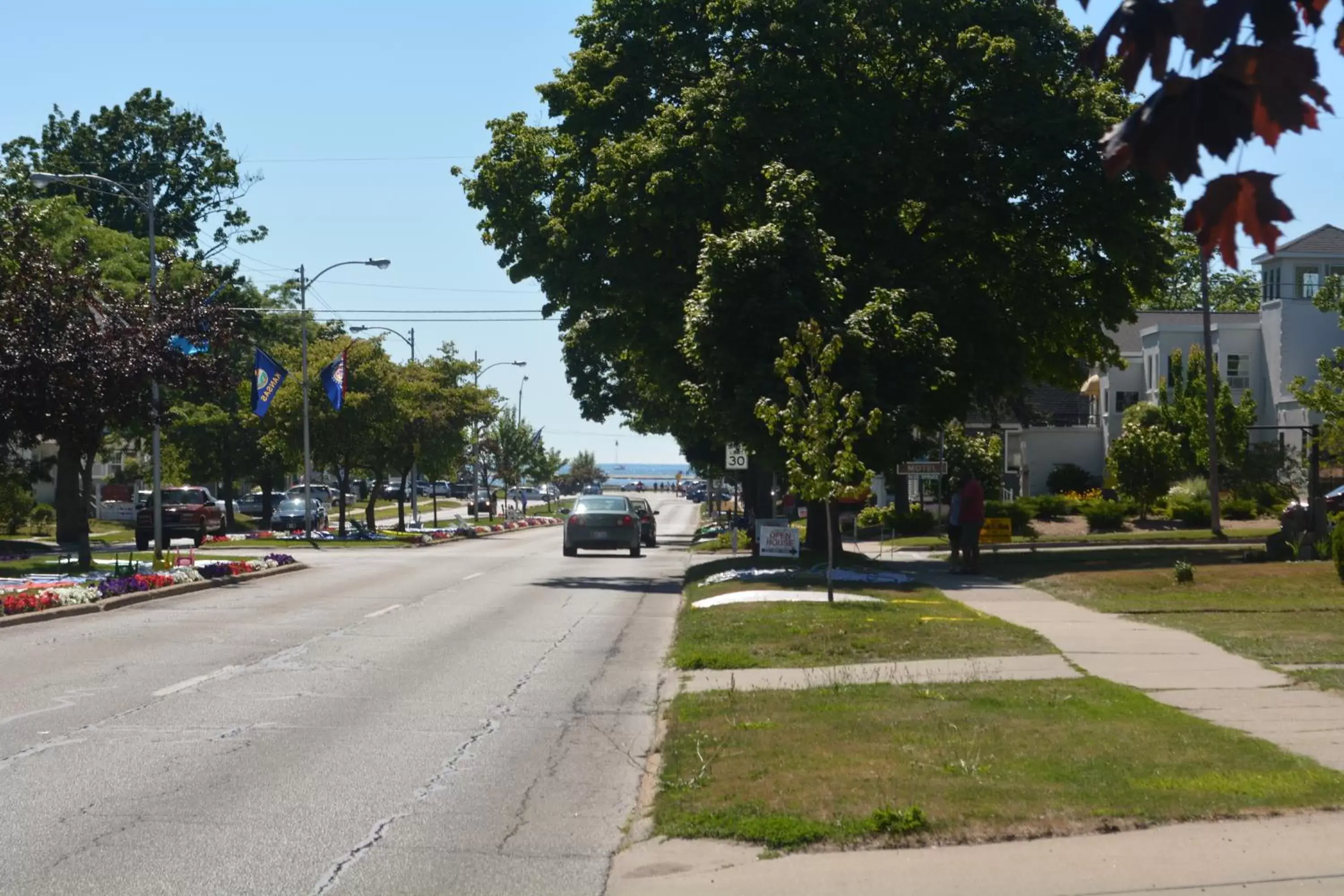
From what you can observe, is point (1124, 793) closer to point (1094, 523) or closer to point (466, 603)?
point (466, 603)

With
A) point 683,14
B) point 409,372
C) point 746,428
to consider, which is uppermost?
→ point 683,14

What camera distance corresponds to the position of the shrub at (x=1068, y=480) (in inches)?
2537

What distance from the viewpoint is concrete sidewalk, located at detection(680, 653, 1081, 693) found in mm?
13188

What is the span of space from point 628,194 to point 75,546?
22.8 m

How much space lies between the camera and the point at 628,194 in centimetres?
3011

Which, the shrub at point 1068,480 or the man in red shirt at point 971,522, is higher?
the shrub at point 1068,480

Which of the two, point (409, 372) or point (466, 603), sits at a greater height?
point (409, 372)

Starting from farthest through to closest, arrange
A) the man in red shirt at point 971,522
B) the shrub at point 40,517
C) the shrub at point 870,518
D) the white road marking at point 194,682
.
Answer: the shrub at point 40,517 → the shrub at point 870,518 → the man in red shirt at point 971,522 → the white road marking at point 194,682

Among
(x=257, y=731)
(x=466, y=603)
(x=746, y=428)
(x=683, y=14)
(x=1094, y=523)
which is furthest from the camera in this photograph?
(x=1094, y=523)

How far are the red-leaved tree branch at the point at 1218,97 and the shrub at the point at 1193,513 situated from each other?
46.1 m

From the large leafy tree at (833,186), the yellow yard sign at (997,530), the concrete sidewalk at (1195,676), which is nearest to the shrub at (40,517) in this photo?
the large leafy tree at (833,186)

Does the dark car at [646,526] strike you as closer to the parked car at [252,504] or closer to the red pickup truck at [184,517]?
the red pickup truck at [184,517]

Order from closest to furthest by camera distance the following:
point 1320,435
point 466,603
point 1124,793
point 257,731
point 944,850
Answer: point 944,850 < point 1124,793 < point 257,731 < point 466,603 < point 1320,435

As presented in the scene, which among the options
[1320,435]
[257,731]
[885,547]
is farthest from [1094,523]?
[257,731]
